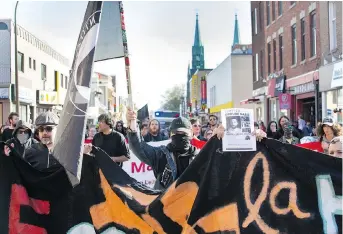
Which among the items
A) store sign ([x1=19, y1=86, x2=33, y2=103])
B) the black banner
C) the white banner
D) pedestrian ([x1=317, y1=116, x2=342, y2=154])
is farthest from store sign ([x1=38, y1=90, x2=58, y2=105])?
the black banner

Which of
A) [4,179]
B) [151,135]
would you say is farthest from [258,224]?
[151,135]

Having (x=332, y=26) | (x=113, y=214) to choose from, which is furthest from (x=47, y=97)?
(x=113, y=214)

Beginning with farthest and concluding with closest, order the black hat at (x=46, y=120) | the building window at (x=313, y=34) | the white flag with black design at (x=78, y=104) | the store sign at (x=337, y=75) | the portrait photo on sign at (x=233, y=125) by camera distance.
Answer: the building window at (x=313, y=34) → the store sign at (x=337, y=75) → the black hat at (x=46, y=120) → the portrait photo on sign at (x=233, y=125) → the white flag with black design at (x=78, y=104)

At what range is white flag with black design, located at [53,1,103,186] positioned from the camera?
3889 mm

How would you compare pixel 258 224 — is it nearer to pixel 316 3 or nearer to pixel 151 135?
pixel 151 135

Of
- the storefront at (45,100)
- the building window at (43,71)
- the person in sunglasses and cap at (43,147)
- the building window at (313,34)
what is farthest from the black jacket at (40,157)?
the building window at (43,71)

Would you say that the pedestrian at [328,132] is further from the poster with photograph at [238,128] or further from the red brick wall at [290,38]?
the red brick wall at [290,38]

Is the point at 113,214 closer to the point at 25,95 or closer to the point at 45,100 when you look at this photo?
the point at 25,95

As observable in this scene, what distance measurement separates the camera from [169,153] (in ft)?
16.3

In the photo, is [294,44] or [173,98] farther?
[173,98]

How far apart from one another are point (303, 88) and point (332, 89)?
186 inches

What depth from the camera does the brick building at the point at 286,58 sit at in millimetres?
21594

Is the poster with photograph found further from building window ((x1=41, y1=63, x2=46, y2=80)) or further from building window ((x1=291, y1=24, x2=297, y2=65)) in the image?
building window ((x1=41, y1=63, x2=46, y2=80))

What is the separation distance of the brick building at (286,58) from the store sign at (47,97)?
605 inches
